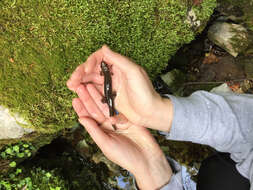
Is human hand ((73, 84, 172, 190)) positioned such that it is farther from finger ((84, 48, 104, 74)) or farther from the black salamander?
finger ((84, 48, 104, 74))

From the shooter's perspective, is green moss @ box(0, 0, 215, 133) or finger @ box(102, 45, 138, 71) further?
green moss @ box(0, 0, 215, 133)

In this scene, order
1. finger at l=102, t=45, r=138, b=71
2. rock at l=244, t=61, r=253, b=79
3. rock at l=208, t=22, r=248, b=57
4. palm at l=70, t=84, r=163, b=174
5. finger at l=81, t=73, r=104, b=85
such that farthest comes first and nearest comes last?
rock at l=244, t=61, r=253, b=79
rock at l=208, t=22, r=248, b=57
finger at l=81, t=73, r=104, b=85
palm at l=70, t=84, r=163, b=174
finger at l=102, t=45, r=138, b=71

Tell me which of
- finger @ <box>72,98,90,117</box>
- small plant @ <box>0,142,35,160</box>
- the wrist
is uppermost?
finger @ <box>72,98,90,117</box>

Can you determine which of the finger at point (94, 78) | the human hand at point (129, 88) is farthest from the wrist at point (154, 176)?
Result: the finger at point (94, 78)

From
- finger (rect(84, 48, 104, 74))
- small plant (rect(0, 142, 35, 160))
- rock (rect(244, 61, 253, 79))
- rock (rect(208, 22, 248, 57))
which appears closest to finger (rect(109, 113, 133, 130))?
finger (rect(84, 48, 104, 74))

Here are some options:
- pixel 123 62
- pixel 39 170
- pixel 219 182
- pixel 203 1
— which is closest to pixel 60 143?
pixel 39 170

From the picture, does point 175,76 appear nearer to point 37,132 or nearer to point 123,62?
point 123,62

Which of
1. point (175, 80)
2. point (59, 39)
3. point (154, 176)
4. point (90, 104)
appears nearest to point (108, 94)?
point (90, 104)
